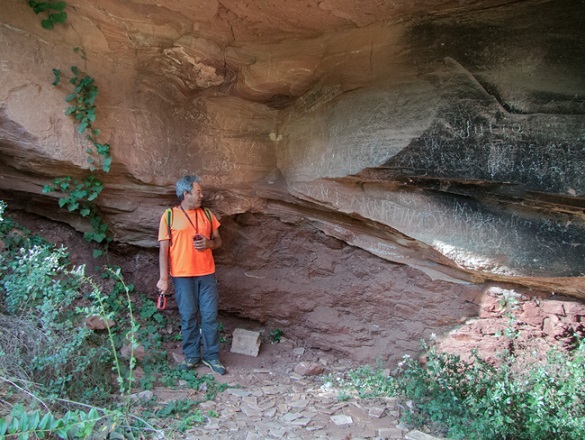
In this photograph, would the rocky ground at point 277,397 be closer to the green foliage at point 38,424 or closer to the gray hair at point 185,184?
the green foliage at point 38,424

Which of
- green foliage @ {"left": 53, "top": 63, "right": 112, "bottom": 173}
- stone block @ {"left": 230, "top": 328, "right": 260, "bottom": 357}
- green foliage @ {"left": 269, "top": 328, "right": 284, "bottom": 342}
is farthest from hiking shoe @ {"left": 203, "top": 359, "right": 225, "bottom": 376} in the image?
green foliage @ {"left": 53, "top": 63, "right": 112, "bottom": 173}

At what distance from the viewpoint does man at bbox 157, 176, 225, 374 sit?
3.62 meters

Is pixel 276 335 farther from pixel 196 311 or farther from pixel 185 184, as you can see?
pixel 185 184

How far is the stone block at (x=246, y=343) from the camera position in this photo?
165 inches

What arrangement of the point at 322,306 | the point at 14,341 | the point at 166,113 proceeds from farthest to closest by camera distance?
the point at 322,306, the point at 166,113, the point at 14,341

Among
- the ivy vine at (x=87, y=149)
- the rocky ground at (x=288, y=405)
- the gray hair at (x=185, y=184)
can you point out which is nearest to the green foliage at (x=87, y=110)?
the ivy vine at (x=87, y=149)

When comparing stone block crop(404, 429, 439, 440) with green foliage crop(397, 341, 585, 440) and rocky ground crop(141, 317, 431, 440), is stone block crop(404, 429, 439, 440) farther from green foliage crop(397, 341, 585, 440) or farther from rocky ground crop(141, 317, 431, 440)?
green foliage crop(397, 341, 585, 440)

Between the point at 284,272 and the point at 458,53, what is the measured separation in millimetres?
2353

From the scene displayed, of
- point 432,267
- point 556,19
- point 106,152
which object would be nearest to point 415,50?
point 556,19

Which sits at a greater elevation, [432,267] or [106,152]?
[106,152]

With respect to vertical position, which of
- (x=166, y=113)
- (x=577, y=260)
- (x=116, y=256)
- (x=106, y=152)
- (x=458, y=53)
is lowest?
(x=116, y=256)

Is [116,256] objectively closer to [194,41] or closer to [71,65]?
[71,65]

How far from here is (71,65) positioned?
358 cm

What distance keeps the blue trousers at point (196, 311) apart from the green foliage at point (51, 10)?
204 centimetres
